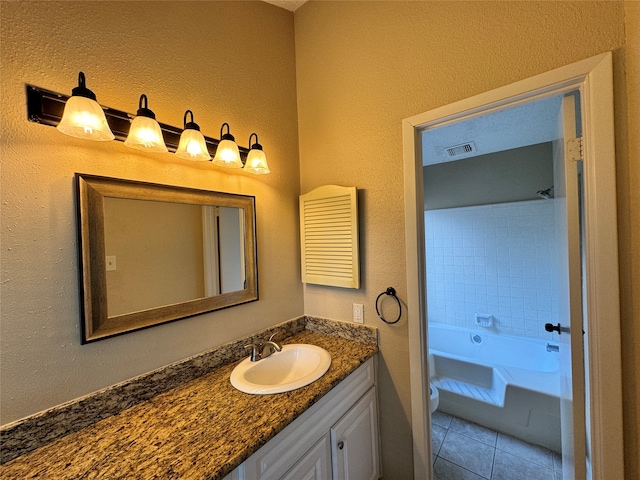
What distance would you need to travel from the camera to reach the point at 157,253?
1.02 m

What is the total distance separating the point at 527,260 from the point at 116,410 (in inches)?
128

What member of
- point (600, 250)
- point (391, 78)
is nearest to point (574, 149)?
point (600, 250)

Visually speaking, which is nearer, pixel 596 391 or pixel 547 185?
pixel 596 391

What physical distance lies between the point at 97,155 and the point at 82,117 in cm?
16

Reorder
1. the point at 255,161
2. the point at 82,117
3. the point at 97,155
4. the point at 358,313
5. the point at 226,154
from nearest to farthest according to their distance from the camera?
the point at 82,117 → the point at 97,155 → the point at 226,154 → the point at 255,161 → the point at 358,313

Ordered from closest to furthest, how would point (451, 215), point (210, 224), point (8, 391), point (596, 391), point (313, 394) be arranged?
point (8, 391) → point (596, 391) → point (313, 394) → point (210, 224) → point (451, 215)

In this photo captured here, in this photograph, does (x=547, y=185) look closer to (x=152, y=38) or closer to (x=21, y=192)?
(x=152, y=38)

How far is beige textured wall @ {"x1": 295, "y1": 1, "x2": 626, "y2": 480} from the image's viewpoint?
3.03 ft

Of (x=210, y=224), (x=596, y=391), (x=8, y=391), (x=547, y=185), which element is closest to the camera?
(x=8, y=391)

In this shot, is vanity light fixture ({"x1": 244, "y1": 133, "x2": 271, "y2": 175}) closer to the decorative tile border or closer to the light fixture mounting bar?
the light fixture mounting bar

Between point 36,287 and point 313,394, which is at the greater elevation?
point 36,287

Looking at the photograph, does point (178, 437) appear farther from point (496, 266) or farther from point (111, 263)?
point (496, 266)

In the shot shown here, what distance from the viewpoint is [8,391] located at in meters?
0.70

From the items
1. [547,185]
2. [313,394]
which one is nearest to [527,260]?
[547,185]
